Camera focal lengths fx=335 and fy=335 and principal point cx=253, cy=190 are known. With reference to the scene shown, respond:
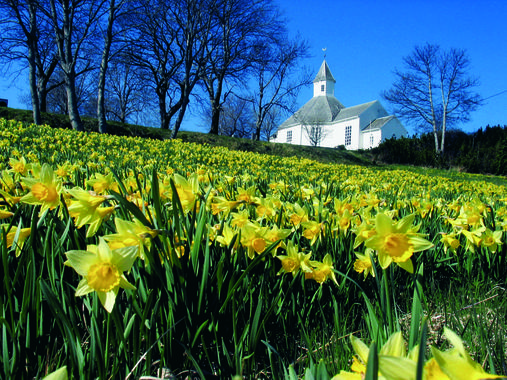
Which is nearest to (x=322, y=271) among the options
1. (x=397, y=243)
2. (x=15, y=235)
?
(x=397, y=243)

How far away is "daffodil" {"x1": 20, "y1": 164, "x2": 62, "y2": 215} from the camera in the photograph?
1081mm

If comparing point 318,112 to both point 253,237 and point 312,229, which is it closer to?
point 312,229

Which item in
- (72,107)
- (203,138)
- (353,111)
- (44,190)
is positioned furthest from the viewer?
(353,111)

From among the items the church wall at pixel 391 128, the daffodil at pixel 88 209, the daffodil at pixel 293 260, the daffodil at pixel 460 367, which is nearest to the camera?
the daffodil at pixel 460 367

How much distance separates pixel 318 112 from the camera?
5481cm

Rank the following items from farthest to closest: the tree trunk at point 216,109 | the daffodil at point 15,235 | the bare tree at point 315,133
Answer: the bare tree at point 315,133
the tree trunk at point 216,109
the daffodil at point 15,235

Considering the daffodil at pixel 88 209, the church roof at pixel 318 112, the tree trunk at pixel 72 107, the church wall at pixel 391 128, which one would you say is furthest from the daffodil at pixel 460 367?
the church roof at pixel 318 112

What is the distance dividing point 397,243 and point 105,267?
0.77 m

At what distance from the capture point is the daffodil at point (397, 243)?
930 millimetres

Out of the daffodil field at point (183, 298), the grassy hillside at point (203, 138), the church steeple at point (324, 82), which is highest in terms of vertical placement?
the church steeple at point (324, 82)

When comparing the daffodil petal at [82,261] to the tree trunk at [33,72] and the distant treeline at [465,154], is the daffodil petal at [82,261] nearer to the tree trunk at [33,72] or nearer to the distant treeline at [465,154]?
the tree trunk at [33,72]

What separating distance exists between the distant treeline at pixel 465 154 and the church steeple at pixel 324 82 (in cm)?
3432

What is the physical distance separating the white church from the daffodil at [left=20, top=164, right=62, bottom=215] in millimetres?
46088

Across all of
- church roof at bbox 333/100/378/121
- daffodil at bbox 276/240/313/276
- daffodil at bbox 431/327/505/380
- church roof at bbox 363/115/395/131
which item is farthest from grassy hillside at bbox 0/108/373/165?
church roof at bbox 333/100/378/121
